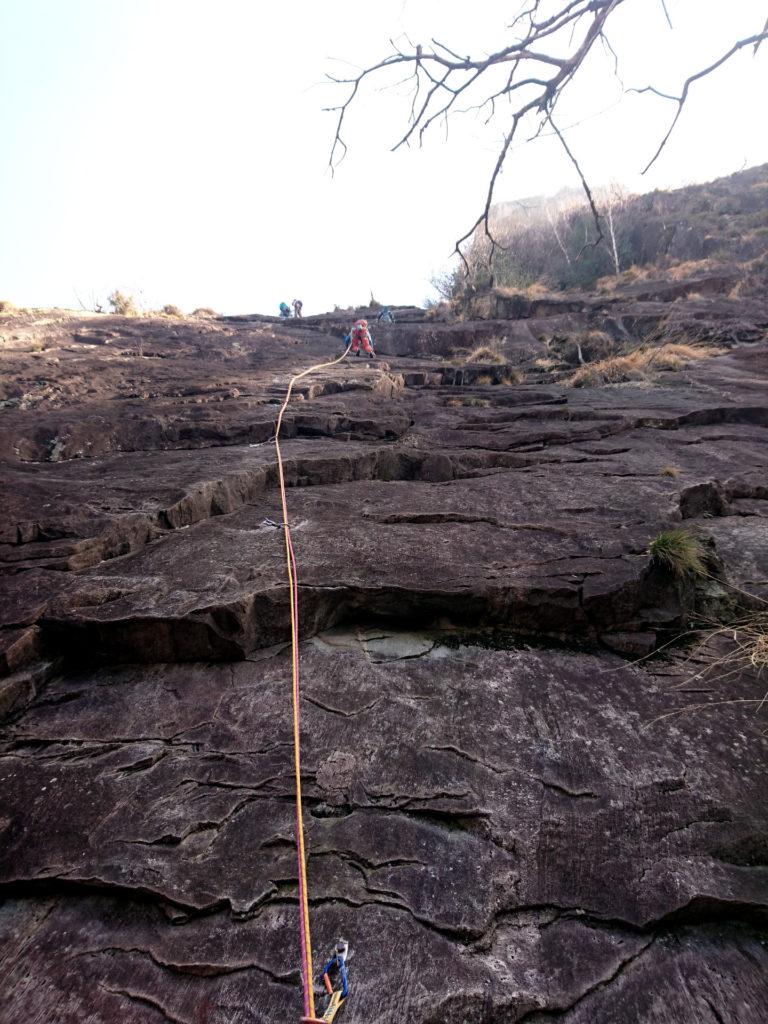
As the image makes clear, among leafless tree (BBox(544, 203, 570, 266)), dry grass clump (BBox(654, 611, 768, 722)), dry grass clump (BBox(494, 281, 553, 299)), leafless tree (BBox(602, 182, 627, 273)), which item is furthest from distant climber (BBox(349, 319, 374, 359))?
leafless tree (BBox(602, 182, 627, 273))

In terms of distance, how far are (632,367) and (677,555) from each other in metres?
6.64

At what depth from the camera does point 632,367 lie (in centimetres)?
851

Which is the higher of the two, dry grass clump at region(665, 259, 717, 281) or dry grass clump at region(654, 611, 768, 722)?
dry grass clump at region(665, 259, 717, 281)

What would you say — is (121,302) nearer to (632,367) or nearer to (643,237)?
(632,367)

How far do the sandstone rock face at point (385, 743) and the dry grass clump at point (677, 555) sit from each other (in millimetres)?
97

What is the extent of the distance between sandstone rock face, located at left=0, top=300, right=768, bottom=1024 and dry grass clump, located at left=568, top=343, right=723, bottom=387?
3741 mm

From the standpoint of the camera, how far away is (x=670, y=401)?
6539 millimetres

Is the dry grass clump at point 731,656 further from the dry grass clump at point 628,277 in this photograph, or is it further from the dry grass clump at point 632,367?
the dry grass clump at point 628,277

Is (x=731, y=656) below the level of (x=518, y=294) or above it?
below

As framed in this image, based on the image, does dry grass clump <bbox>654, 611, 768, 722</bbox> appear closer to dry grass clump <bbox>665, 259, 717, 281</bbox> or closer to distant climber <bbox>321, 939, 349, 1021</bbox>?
distant climber <bbox>321, 939, 349, 1021</bbox>

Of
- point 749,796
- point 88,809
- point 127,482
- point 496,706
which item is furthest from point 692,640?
point 127,482

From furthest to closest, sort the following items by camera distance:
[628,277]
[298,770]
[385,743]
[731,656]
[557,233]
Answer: [557,233]
[628,277]
[731,656]
[385,743]
[298,770]

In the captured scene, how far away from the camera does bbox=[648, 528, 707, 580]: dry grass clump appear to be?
302 centimetres

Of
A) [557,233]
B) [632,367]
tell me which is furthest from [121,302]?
[557,233]
